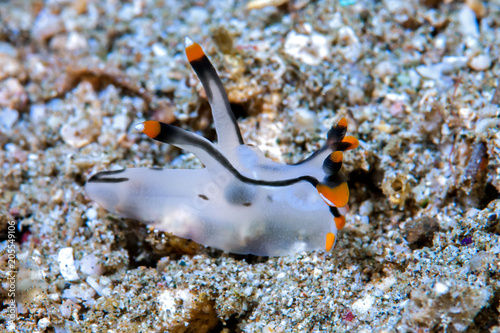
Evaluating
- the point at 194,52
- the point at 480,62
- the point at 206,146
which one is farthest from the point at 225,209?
the point at 480,62

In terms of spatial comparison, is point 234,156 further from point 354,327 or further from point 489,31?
point 489,31

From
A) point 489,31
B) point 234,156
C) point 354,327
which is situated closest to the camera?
point 354,327

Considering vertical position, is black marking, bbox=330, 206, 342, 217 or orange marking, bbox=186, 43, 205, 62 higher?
orange marking, bbox=186, 43, 205, 62

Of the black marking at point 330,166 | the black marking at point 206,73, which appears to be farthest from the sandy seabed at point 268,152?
the black marking at point 206,73

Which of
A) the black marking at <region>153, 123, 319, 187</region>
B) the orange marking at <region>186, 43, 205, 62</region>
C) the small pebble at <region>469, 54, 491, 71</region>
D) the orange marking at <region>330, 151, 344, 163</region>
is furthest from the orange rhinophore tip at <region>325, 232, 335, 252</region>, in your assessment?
the small pebble at <region>469, 54, 491, 71</region>

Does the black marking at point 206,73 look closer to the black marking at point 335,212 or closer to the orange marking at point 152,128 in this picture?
the orange marking at point 152,128

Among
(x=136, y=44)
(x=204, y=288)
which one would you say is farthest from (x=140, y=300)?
(x=136, y=44)

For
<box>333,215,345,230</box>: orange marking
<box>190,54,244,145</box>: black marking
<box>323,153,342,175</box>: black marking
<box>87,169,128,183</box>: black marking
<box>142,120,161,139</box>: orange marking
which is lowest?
<box>333,215,345,230</box>: orange marking

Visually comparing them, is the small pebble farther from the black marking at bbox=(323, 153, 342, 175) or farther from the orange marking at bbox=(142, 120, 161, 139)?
the orange marking at bbox=(142, 120, 161, 139)
